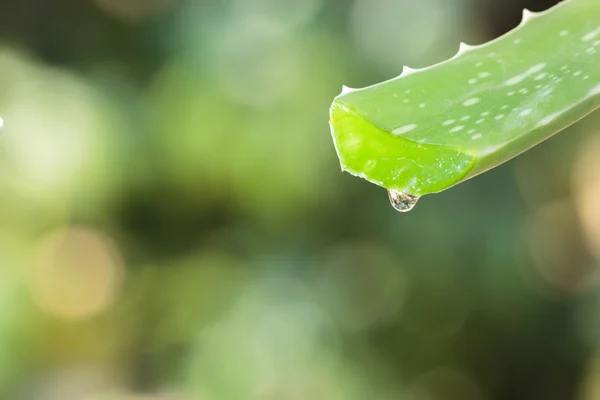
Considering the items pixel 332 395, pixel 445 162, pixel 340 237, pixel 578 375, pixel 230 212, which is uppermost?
pixel 230 212

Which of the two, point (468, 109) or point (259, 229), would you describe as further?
point (259, 229)

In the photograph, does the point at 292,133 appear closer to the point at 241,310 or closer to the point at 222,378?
the point at 241,310

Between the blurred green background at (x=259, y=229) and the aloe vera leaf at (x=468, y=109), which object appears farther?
the blurred green background at (x=259, y=229)

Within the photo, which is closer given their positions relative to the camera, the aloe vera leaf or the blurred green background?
the aloe vera leaf

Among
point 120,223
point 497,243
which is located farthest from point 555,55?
point 120,223
